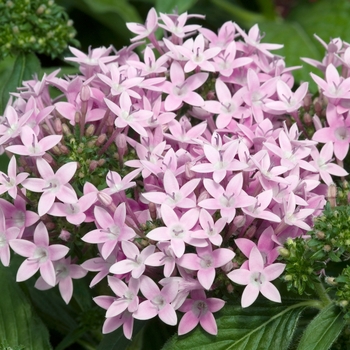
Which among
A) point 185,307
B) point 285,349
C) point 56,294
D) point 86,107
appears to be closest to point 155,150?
point 86,107

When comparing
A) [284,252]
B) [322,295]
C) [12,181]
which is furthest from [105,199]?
[322,295]

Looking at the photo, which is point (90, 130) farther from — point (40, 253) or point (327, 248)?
point (327, 248)

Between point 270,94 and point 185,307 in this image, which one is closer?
point 185,307

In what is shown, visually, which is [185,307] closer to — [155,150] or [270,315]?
[270,315]

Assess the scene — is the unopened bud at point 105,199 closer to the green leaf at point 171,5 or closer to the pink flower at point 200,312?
the pink flower at point 200,312

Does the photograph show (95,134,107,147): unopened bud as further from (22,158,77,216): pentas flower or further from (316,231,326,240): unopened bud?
(316,231,326,240): unopened bud

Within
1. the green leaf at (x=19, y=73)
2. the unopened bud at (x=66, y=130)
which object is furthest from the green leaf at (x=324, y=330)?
the green leaf at (x=19, y=73)
